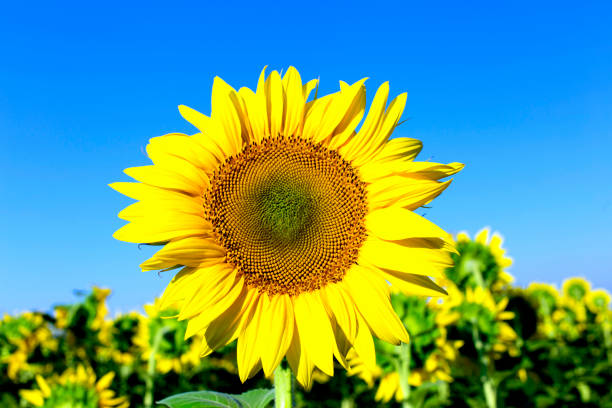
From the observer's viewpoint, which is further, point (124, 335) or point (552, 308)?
point (552, 308)

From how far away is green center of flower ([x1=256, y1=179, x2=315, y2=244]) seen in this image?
6.92ft

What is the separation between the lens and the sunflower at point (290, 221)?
193cm

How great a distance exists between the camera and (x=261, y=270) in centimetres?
206

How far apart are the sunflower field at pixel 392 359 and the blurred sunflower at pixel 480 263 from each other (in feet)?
0.05

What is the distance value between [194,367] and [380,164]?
253 inches

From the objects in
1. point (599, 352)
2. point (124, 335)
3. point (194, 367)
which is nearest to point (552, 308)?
point (599, 352)

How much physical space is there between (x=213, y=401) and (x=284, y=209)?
0.76m

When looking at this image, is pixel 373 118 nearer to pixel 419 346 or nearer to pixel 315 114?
pixel 315 114

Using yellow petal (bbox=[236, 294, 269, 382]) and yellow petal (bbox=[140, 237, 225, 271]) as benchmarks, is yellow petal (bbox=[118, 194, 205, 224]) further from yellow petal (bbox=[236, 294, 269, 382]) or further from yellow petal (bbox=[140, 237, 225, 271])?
yellow petal (bbox=[236, 294, 269, 382])

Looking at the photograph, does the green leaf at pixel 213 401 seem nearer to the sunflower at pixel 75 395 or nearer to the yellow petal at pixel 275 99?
the yellow petal at pixel 275 99

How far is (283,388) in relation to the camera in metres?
1.90

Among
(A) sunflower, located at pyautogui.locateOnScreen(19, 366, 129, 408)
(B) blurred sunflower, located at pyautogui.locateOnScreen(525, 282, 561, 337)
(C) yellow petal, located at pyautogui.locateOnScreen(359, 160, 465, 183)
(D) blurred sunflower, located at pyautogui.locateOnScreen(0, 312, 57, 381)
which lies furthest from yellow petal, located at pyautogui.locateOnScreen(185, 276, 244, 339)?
(B) blurred sunflower, located at pyautogui.locateOnScreen(525, 282, 561, 337)

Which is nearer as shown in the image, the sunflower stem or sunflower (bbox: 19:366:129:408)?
the sunflower stem

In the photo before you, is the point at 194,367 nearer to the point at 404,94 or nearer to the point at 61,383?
the point at 61,383
